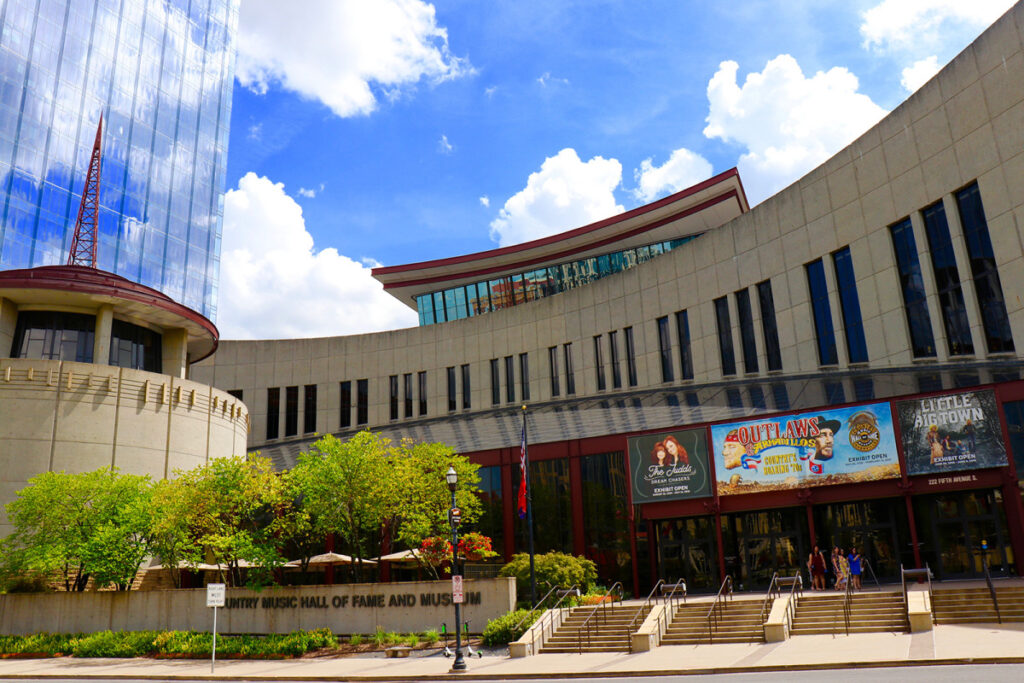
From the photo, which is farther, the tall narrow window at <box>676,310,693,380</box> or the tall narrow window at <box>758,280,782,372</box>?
the tall narrow window at <box>676,310,693,380</box>

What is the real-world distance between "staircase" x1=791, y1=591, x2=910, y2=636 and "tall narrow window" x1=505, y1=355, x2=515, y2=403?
108ft

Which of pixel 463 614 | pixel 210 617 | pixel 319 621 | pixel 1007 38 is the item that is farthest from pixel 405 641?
pixel 1007 38

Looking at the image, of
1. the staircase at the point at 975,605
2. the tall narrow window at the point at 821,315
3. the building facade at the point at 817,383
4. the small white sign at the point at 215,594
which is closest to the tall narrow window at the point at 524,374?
the building facade at the point at 817,383

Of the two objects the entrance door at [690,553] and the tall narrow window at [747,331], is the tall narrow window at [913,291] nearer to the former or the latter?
the tall narrow window at [747,331]

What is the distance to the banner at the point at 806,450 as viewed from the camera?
28.5 meters

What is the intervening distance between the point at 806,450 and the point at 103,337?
35.9 meters

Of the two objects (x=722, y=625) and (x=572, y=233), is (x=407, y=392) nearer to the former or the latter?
(x=572, y=233)

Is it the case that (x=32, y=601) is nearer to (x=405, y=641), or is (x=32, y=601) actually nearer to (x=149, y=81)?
(x=405, y=641)

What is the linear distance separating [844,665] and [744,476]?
13077mm

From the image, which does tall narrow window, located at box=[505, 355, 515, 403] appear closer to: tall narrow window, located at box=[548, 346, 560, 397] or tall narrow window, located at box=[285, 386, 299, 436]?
tall narrow window, located at box=[548, 346, 560, 397]

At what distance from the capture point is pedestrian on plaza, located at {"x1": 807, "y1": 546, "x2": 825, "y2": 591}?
2797 cm

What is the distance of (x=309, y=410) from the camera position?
63.0 metres

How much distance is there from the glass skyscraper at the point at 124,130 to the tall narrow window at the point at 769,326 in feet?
197

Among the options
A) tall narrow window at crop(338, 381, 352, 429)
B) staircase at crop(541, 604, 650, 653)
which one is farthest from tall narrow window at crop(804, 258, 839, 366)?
tall narrow window at crop(338, 381, 352, 429)
